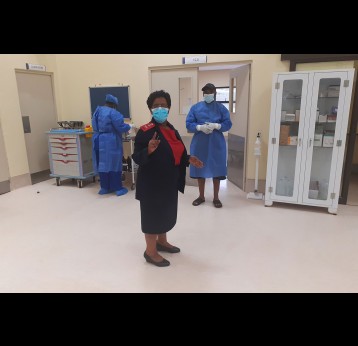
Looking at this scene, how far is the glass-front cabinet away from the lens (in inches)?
129

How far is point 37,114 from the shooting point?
5.03m

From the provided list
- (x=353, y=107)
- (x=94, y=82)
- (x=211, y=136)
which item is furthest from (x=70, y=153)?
(x=353, y=107)

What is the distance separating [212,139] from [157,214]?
5.86 feet

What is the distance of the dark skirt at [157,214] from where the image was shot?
7.30ft

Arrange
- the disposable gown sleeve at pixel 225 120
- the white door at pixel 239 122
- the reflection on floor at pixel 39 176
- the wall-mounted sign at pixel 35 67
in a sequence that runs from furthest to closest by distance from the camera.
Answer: the reflection on floor at pixel 39 176 < the wall-mounted sign at pixel 35 67 < the white door at pixel 239 122 < the disposable gown sleeve at pixel 225 120

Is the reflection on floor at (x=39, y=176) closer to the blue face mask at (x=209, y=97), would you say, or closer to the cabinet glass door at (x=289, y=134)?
the blue face mask at (x=209, y=97)

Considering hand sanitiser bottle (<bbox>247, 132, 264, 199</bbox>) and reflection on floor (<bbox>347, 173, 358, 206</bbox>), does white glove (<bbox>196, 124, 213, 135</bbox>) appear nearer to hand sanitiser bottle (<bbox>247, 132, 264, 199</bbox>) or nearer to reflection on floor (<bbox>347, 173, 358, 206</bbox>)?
hand sanitiser bottle (<bbox>247, 132, 264, 199</bbox>)

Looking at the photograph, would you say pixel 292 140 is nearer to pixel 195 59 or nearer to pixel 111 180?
pixel 195 59

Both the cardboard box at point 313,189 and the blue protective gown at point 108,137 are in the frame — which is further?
the blue protective gown at point 108,137

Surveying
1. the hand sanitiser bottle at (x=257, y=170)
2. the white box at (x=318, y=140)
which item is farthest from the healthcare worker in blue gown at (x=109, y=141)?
the white box at (x=318, y=140)

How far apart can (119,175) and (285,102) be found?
265 cm

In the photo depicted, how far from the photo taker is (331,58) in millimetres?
3514

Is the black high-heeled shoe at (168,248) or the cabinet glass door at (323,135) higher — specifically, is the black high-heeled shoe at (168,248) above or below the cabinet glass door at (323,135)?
below

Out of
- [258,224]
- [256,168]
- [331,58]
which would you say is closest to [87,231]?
[258,224]
